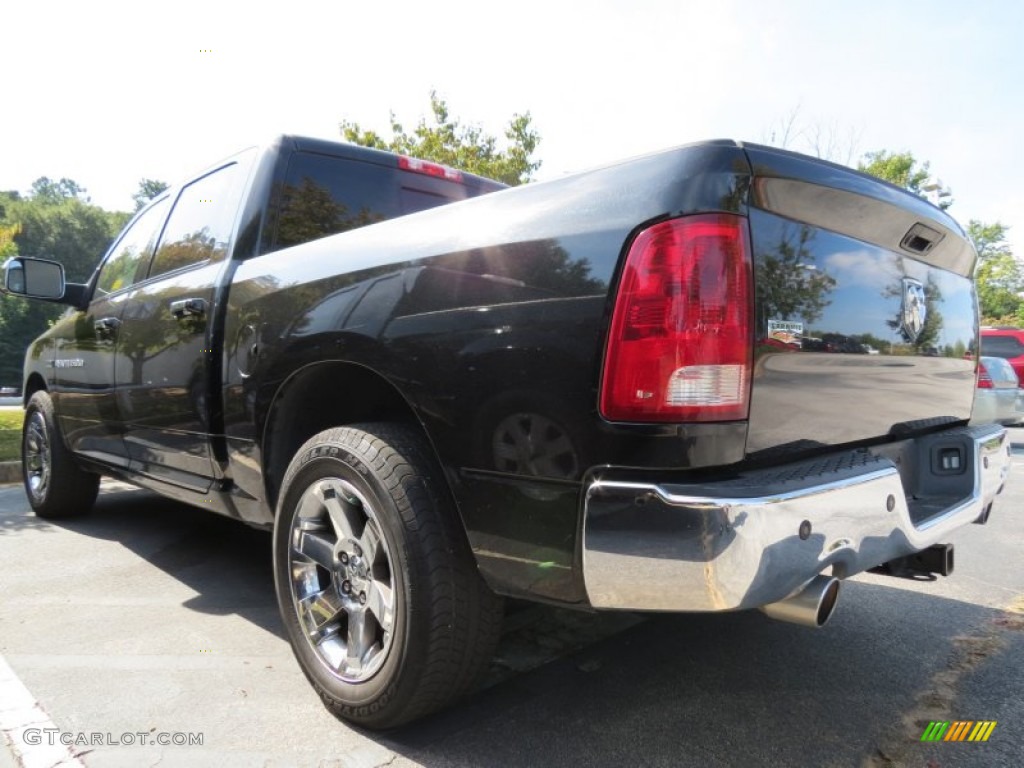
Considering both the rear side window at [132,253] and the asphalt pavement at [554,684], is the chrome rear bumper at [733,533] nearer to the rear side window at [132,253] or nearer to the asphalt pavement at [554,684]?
the asphalt pavement at [554,684]

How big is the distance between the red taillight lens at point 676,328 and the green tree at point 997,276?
48309mm

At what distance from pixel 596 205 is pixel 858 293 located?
88 cm

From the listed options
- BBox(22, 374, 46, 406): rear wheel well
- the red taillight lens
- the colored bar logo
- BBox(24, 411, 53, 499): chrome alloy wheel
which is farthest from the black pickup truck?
BBox(22, 374, 46, 406): rear wheel well

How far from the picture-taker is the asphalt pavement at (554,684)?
2092 millimetres

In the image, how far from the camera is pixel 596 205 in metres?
1.73

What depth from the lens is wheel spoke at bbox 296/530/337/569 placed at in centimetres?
231

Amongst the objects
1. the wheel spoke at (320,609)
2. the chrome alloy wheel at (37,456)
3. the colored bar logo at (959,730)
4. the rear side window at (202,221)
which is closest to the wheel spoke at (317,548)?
the wheel spoke at (320,609)

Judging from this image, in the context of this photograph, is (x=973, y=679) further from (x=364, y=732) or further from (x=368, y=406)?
(x=368, y=406)

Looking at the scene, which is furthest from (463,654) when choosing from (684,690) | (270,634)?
(270,634)

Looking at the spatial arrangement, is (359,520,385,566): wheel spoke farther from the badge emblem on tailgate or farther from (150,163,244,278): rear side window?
the badge emblem on tailgate

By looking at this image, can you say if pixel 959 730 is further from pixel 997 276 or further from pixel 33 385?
pixel 997 276

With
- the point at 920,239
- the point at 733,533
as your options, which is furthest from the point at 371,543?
the point at 920,239

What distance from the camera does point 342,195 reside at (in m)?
3.33

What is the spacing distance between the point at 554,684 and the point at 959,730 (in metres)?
1.26
